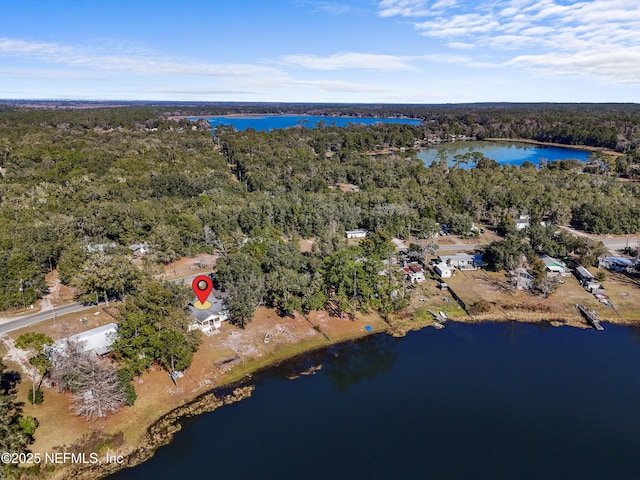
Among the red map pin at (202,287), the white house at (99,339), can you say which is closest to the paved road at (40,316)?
the red map pin at (202,287)

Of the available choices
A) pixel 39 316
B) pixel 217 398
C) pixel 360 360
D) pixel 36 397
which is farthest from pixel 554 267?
pixel 39 316

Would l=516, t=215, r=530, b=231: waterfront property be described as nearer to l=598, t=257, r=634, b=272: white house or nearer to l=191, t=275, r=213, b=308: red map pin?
l=598, t=257, r=634, b=272: white house

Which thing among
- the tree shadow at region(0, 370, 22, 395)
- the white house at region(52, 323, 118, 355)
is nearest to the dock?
the white house at region(52, 323, 118, 355)

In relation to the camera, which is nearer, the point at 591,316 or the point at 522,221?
the point at 591,316

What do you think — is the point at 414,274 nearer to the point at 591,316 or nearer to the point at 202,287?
the point at 591,316

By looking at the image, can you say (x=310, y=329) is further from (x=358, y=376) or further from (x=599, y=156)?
(x=599, y=156)

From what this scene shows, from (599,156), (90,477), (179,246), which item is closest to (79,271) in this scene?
(179,246)

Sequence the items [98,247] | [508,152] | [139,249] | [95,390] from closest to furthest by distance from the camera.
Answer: [95,390] → [98,247] → [139,249] → [508,152]
